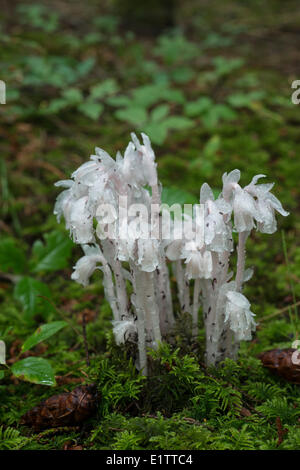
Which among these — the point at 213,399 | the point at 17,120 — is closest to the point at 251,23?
the point at 17,120

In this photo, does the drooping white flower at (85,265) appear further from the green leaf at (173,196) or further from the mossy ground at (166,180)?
the green leaf at (173,196)

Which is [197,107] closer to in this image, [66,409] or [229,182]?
[229,182]

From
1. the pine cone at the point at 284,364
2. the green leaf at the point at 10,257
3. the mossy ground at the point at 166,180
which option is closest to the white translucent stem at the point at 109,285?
the mossy ground at the point at 166,180

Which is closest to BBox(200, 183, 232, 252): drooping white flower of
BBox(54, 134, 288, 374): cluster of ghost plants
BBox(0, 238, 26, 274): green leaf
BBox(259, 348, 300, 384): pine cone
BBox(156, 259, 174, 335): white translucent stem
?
BBox(54, 134, 288, 374): cluster of ghost plants

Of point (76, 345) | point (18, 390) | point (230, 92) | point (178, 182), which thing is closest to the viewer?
point (18, 390)

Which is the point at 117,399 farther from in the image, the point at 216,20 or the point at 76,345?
the point at 216,20
